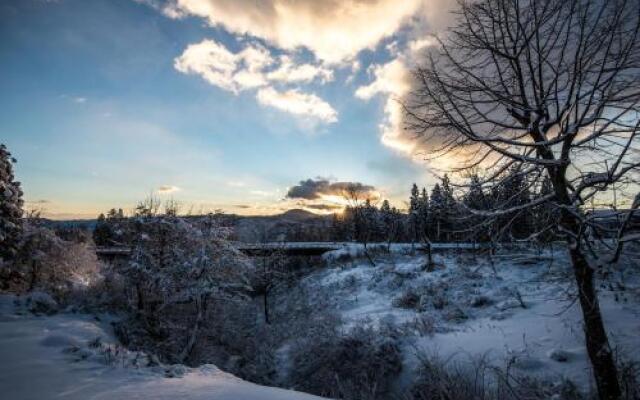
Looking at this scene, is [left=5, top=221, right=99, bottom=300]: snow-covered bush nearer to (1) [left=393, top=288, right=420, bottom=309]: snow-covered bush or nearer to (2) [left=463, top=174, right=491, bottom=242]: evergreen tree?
(1) [left=393, top=288, right=420, bottom=309]: snow-covered bush

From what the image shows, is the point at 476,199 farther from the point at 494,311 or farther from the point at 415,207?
the point at 415,207

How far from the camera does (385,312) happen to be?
1689cm

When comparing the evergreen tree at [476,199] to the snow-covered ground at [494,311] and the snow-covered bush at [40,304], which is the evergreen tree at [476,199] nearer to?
the snow-covered ground at [494,311]

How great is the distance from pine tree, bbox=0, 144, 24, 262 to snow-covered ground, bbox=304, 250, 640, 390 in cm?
1853

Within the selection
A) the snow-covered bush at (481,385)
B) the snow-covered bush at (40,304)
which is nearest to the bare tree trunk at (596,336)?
the snow-covered bush at (481,385)

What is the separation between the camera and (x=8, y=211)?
62.4 feet

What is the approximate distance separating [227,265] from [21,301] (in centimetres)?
791

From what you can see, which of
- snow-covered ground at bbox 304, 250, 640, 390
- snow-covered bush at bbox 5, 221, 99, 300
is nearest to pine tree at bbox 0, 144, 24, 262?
snow-covered bush at bbox 5, 221, 99, 300

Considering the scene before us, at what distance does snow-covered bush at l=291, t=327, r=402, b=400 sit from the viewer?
34.7 feet

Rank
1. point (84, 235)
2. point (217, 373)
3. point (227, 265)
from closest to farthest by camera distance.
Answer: point (217, 373)
point (227, 265)
point (84, 235)

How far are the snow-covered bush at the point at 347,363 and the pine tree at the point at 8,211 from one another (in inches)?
657

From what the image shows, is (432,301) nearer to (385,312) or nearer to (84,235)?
(385,312)

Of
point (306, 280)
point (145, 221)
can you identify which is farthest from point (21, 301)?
point (306, 280)

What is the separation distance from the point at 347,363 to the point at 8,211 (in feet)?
66.5
